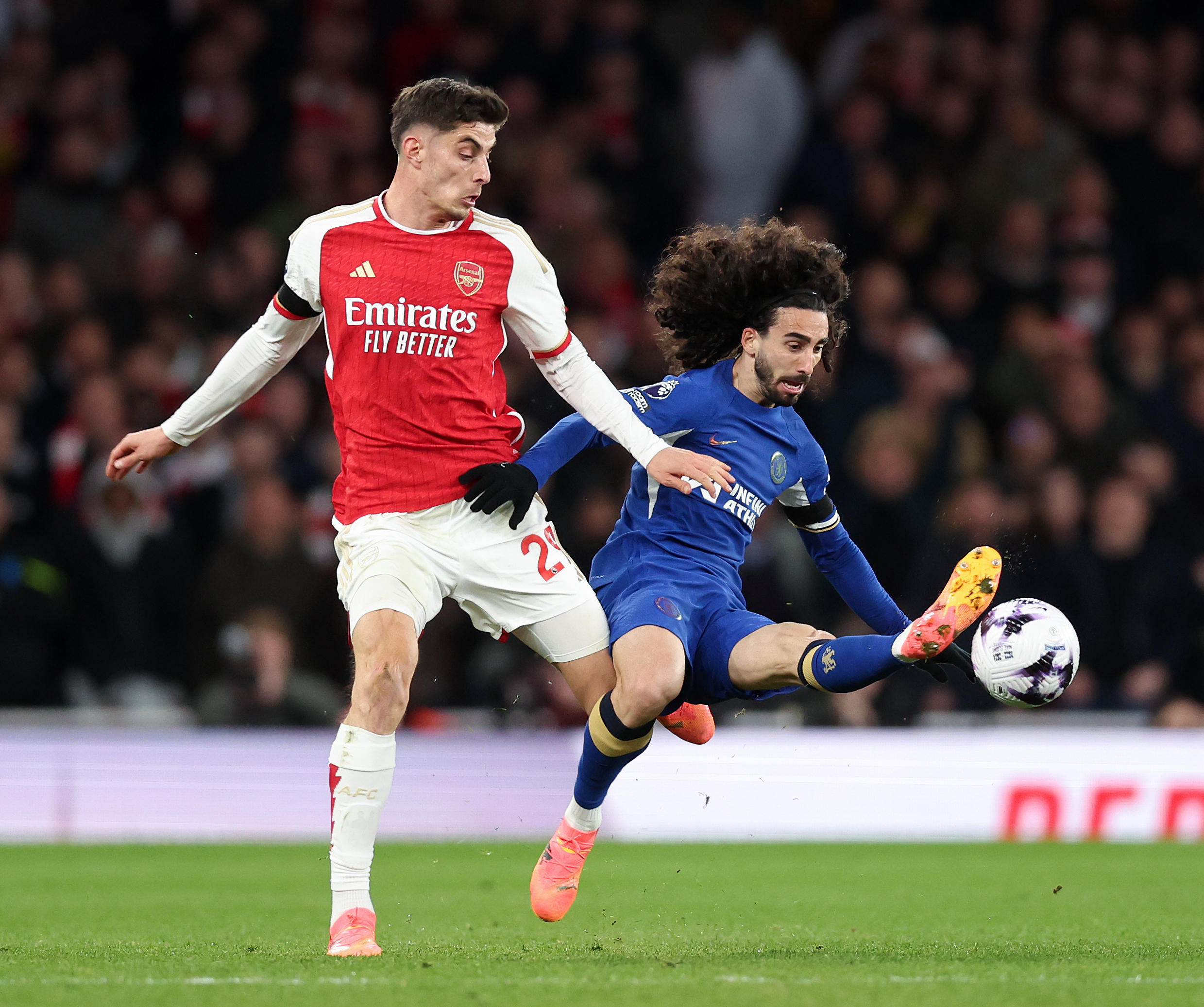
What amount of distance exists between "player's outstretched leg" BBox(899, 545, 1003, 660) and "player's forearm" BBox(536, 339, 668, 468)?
→ 3.12ft

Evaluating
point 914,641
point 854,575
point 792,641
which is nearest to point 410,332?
point 792,641

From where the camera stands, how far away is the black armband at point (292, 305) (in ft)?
18.1

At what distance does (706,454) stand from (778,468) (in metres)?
0.26

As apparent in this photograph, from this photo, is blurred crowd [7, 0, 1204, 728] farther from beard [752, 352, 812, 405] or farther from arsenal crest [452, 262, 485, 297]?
arsenal crest [452, 262, 485, 297]

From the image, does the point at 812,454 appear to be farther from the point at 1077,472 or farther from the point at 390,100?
the point at 390,100

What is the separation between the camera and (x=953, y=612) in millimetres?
5195

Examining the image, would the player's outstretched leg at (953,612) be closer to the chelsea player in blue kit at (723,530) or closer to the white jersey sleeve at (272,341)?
the chelsea player in blue kit at (723,530)

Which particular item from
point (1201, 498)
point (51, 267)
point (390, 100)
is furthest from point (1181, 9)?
point (51, 267)

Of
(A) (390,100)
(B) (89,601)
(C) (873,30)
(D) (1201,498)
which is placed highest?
(C) (873,30)

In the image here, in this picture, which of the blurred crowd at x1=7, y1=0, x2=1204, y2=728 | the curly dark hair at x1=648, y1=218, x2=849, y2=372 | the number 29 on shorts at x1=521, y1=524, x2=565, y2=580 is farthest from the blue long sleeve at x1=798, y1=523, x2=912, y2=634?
the blurred crowd at x1=7, y1=0, x2=1204, y2=728

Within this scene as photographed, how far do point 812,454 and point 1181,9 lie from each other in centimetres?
924

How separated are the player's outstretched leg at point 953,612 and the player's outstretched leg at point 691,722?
0.94 metres

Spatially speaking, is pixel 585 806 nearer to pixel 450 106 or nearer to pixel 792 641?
pixel 792 641

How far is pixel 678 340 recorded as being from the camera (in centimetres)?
646
